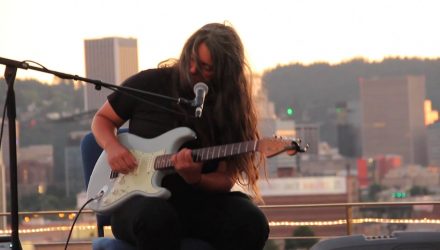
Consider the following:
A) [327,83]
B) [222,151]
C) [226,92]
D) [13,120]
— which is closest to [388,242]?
[222,151]

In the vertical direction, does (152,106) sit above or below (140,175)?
above

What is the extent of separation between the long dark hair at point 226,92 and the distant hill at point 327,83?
96.4 feet

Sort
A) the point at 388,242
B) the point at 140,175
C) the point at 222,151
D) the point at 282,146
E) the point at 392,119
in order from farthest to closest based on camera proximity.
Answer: the point at 392,119
the point at 140,175
the point at 222,151
the point at 282,146
the point at 388,242

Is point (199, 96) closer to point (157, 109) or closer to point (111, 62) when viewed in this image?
point (157, 109)

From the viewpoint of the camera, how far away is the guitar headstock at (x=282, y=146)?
106 inches

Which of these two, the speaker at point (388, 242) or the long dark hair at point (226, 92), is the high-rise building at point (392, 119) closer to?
the long dark hair at point (226, 92)

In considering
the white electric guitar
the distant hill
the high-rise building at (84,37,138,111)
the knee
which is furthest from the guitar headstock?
the distant hill

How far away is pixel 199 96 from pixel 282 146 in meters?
0.25

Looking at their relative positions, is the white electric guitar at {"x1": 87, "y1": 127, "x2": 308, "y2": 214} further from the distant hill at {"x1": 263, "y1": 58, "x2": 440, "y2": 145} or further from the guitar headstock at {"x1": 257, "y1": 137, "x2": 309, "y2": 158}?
the distant hill at {"x1": 263, "y1": 58, "x2": 440, "y2": 145}

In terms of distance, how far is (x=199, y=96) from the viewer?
2.76 meters

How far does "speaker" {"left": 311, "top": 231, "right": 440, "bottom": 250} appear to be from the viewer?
7.75 ft

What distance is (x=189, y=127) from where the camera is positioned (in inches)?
118

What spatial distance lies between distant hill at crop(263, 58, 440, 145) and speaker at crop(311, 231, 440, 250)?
30.0m

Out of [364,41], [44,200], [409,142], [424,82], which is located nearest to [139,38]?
[44,200]
